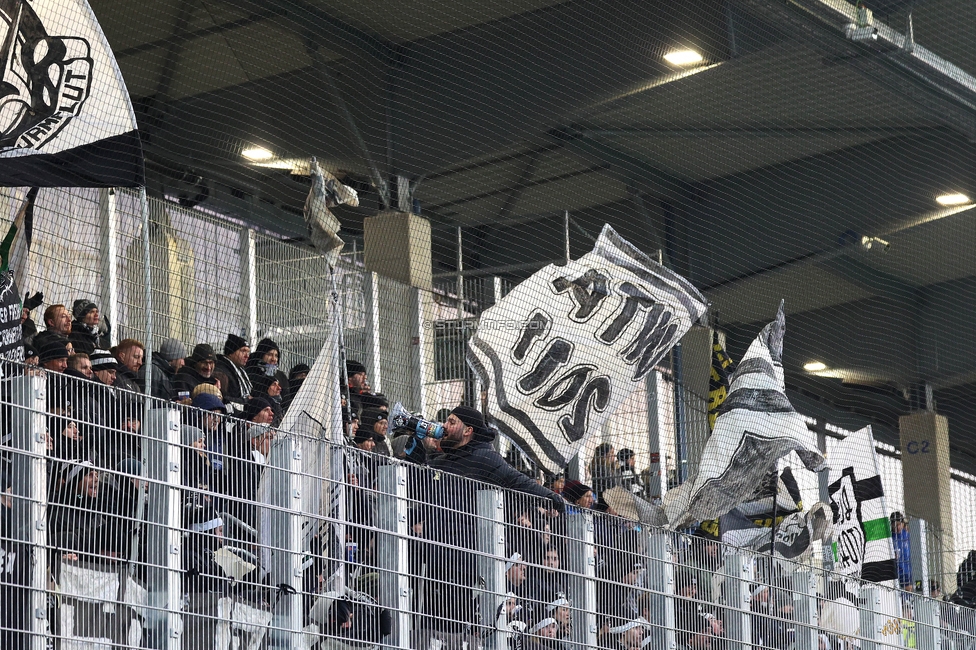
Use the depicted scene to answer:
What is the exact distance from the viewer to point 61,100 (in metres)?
5.50

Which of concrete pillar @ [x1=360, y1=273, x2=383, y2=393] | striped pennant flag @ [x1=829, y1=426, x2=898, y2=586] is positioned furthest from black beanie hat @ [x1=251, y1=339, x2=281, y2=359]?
striped pennant flag @ [x1=829, y1=426, x2=898, y2=586]

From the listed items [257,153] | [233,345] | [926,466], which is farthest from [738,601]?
[926,466]

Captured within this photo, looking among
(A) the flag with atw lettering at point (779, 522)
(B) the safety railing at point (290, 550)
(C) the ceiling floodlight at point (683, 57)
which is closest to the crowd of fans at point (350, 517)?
(B) the safety railing at point (290, 550)

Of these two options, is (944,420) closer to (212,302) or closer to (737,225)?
(737,225)

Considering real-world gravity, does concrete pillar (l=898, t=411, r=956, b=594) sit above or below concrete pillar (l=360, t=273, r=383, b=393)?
above

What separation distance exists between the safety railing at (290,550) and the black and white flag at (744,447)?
96 cm

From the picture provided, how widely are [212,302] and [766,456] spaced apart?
3.08 m

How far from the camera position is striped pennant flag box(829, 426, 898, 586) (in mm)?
9781

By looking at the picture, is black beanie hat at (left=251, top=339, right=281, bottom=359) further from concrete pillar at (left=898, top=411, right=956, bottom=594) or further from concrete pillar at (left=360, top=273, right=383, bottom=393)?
concrete pillar at (left=898, top=411, right=956, bottom=594)

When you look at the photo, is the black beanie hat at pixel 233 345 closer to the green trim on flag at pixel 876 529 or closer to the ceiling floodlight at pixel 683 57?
the green trim on flag at pixel 876 529

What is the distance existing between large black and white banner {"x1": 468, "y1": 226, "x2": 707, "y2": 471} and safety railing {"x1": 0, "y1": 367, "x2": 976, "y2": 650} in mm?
1422

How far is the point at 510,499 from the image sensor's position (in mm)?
5895

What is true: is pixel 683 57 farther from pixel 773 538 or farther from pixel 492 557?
pixel 492 557

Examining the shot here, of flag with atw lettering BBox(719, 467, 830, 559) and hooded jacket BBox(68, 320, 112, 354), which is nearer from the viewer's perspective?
hooded jacket BBox(68, 320, 112, 354)
